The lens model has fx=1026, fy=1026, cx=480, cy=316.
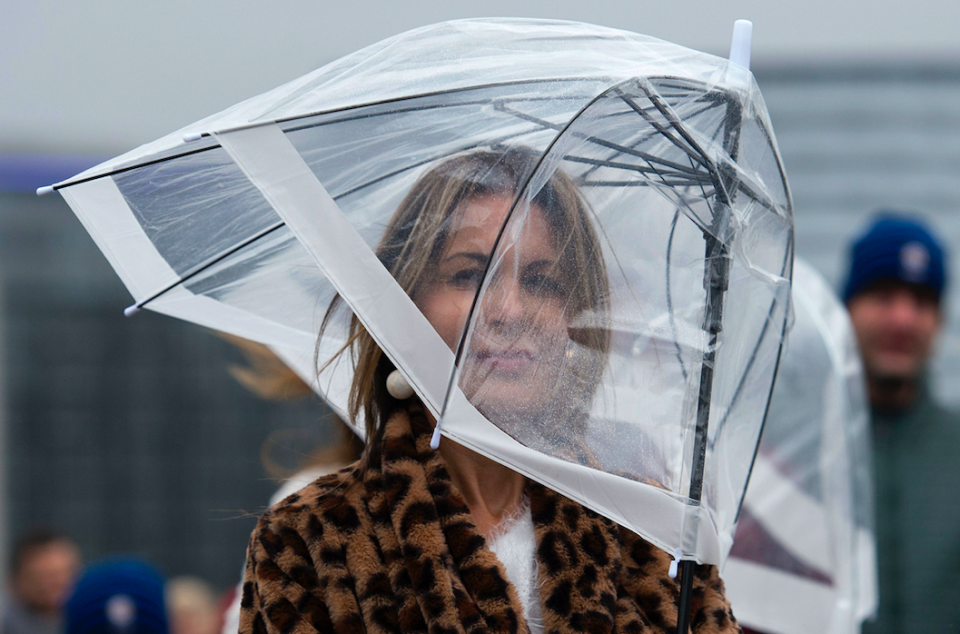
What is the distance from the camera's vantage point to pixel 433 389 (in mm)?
1362

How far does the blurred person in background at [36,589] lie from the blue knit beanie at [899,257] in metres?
4.85

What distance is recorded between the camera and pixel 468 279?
4.91ft

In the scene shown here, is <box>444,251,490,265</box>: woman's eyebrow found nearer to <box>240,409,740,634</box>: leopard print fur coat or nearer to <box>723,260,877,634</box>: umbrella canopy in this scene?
<box>240,409,740,634</box>: leopard print fur coat

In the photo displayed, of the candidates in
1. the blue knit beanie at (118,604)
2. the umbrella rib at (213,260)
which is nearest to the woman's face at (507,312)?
the umbrella rib at (213,260)

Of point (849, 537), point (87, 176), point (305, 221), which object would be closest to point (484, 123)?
point (305, 221)

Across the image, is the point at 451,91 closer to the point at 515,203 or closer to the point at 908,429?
the point at 515,203

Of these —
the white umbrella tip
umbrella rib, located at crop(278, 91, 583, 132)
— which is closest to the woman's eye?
umbrella rib, located at crop(278, 91, 583, 132)

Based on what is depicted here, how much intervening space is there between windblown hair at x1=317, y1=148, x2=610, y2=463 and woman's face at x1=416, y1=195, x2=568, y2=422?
0.02m

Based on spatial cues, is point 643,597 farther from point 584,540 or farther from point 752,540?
point 752,540

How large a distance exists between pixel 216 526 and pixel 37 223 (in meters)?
10.7

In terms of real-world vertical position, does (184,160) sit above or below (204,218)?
above

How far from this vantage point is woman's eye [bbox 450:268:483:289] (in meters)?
1.49

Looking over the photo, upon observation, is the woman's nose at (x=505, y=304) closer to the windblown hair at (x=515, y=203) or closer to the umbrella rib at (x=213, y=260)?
the windblown hair at (x=515, y=203)

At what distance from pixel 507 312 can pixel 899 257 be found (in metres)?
2.64
